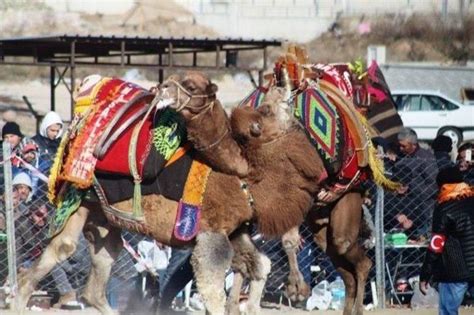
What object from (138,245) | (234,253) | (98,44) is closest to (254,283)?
(234,253)

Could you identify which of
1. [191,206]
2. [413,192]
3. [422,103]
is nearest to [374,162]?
[191,206]

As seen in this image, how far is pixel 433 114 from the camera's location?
2941 centimetres

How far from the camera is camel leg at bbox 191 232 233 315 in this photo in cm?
865

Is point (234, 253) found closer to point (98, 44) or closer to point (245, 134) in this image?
point (245, 134)

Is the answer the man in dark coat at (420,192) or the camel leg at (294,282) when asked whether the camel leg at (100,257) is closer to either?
the camel leg at (294,282)

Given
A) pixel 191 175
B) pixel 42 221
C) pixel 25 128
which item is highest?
pixel 191 175

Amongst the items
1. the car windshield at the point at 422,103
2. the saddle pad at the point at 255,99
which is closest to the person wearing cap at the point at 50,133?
the saddle pad at the point at 255,99

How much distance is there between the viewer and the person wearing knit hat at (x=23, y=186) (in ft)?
37.9

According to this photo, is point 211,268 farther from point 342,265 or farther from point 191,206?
point 342,265

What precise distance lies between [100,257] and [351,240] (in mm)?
2109

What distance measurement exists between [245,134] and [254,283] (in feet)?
3.97

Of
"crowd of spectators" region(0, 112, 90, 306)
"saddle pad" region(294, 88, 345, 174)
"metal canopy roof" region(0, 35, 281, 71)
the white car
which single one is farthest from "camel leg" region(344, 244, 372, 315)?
the white car

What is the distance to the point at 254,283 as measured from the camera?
945cm

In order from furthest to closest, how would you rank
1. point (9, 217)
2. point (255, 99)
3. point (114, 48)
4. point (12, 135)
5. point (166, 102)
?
point (114, 48) → point (12, 135) → point (9, 217) → point (255, 99) → point (166, 102)
